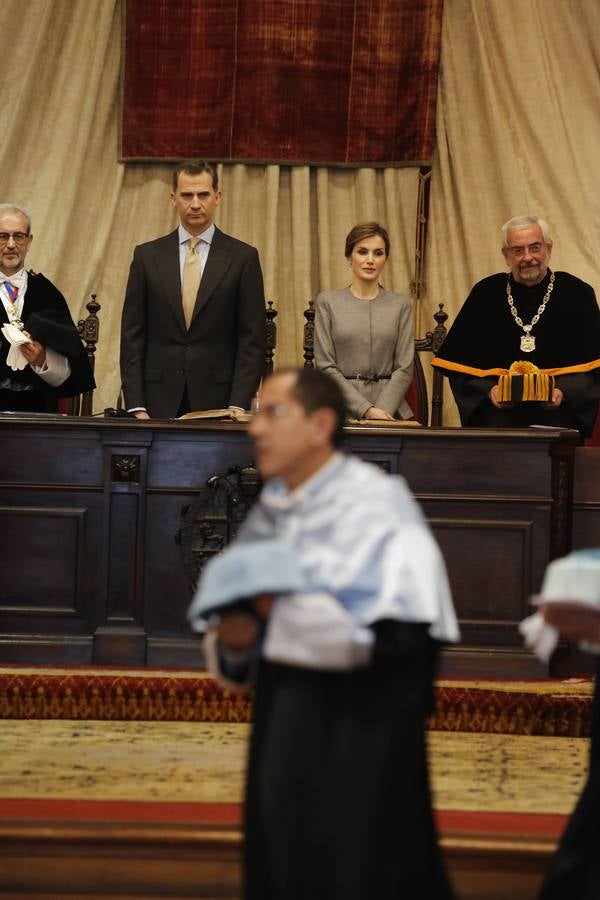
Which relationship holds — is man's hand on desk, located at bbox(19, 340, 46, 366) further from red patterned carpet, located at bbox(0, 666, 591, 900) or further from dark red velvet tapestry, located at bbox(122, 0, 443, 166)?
dark red velvet tapestry, located at bbox(122, 0, 443, 166)

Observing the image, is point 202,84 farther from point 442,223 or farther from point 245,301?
point 245,301

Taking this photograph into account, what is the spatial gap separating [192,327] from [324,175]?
287 centimetres

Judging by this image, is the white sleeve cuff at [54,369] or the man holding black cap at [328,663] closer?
the man holding black cap at [328,663]

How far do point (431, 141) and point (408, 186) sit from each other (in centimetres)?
32

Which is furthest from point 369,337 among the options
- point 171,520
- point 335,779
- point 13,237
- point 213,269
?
point 335,779

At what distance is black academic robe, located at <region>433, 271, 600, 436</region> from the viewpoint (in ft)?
20.4

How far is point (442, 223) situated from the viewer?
8.53 metres

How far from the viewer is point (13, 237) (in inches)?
236

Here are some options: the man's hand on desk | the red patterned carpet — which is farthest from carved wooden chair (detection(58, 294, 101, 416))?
the red patterned carpet

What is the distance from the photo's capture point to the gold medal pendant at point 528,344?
254 inches

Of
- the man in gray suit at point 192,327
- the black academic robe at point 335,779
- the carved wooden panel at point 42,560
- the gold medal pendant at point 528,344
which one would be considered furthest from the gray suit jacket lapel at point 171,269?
the black academic robe at point 335,779

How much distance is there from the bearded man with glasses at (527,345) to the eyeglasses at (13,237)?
2.10 m

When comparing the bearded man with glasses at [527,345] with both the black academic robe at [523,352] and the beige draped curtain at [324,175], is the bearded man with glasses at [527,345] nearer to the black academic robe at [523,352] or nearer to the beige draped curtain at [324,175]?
the black academic robe at [523,352]

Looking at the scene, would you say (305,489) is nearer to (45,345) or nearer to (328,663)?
(328,663)
